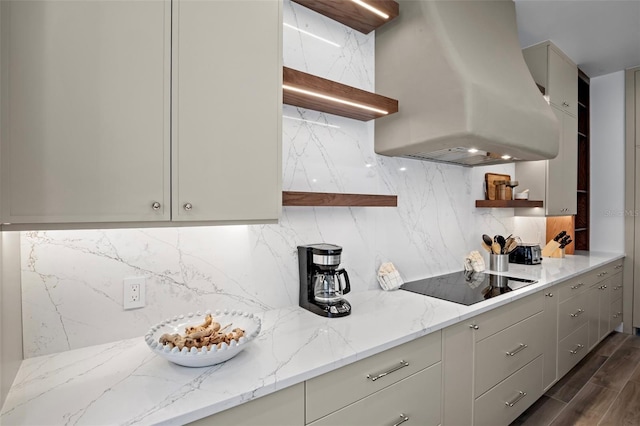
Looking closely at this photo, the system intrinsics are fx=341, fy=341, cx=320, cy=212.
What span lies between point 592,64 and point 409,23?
9.35 ft

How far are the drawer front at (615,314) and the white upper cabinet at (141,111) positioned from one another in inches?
151

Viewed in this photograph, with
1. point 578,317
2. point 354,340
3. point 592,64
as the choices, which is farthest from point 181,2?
point 592,64

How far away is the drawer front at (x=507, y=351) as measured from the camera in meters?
1.76

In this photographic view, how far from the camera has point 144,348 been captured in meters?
1.26

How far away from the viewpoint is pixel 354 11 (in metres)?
1.89

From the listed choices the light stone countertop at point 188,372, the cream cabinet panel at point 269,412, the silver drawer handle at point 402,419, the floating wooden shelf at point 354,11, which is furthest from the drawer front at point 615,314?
the cream cabinet panel at point 269,412

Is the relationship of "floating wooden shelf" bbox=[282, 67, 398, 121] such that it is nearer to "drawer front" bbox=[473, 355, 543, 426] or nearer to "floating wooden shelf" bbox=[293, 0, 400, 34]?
"floating wooden shelf" bbox=[293, 0, 400, 34]

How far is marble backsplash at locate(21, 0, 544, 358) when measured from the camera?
122 cm

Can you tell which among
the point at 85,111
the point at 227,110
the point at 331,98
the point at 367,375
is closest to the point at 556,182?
the point at 331,98

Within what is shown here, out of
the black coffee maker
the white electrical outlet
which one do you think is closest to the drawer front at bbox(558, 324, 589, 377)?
the black coffee maker

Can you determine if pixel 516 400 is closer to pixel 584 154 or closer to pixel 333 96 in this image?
pixel 333 96

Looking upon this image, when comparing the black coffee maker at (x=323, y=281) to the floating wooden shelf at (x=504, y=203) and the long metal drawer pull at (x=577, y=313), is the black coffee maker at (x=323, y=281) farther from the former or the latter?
the long metal drawer pull at (x=577, y=313)

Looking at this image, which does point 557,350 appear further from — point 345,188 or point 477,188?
point 345,188

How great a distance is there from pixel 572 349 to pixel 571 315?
0.30m
